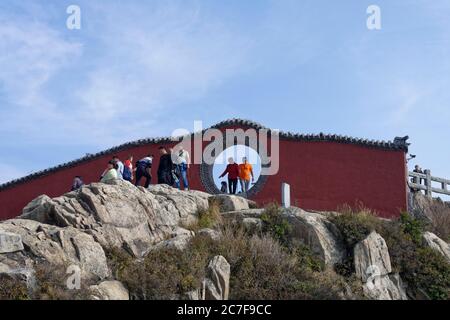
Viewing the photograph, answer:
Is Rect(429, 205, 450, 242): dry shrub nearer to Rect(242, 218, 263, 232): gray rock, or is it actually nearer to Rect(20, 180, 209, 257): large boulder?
Rect(242, 218, 263, 232): gray rock

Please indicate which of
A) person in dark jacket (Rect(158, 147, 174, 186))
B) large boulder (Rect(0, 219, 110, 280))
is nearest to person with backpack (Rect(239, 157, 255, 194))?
person in dark jacket (Rect(158, 147, 174, 186))

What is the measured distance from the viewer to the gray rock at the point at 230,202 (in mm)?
19670

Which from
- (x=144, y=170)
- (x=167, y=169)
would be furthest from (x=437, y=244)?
(x=144, y=170)

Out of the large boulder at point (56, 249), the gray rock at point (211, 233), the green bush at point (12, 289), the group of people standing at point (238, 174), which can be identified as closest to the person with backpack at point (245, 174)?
the group of people standing at point (238, 174)

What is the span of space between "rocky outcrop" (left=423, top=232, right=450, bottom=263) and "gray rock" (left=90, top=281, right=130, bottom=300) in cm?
886

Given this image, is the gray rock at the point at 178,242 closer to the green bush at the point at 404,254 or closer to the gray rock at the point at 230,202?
the gray rock at the point at 230,202

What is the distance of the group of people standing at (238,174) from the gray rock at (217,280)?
20.4 ft

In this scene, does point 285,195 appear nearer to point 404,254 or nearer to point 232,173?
point 232,173

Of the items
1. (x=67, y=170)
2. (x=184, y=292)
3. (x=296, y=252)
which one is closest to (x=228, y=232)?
(x=296, y=252)

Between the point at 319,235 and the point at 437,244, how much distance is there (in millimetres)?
3805

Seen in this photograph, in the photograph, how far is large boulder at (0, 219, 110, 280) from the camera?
1450 centimetres

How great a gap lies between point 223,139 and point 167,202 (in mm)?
4592

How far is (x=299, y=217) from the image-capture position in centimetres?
1806
